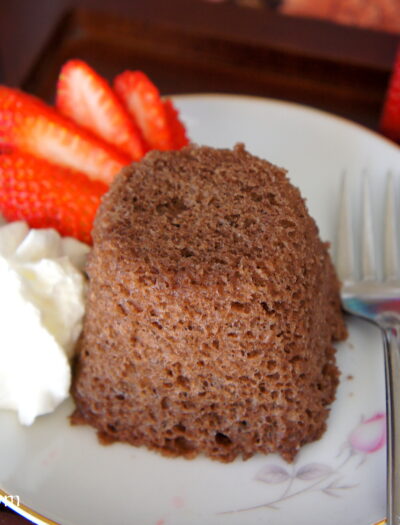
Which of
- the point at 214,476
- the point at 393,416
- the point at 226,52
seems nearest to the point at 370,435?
the point at 393,416

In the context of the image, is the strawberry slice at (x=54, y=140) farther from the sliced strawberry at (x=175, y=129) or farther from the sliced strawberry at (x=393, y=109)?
the sliced strawberry at (x=393, y=109)

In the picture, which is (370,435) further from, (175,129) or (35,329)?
(175,129)

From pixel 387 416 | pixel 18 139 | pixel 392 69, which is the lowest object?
pixel 387 416

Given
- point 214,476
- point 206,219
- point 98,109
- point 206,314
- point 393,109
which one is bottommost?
point 214,476

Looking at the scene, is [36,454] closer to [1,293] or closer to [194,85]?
[1,293]

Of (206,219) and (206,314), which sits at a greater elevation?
(206,219)

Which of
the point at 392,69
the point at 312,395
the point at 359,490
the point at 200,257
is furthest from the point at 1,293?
the point at 392,69
